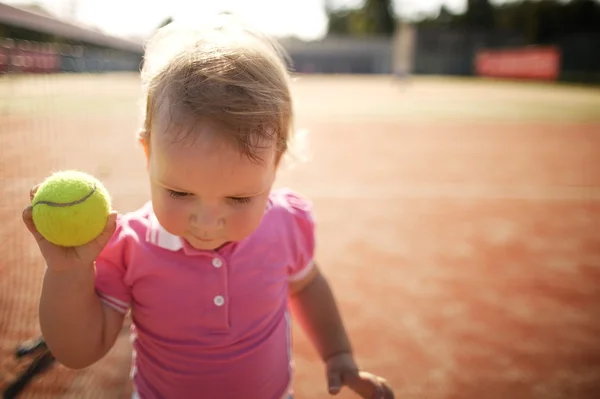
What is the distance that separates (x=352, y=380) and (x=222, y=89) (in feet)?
3.10

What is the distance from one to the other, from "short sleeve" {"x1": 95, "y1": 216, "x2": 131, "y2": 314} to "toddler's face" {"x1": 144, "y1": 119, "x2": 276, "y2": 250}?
18 cm

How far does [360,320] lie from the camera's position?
2.86 metres

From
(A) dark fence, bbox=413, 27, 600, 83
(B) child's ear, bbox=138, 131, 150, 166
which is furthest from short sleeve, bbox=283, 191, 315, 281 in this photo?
(A) dark fence, bbox=413, 27, 600, 83

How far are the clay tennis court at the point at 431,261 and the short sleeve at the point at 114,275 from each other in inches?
39.7

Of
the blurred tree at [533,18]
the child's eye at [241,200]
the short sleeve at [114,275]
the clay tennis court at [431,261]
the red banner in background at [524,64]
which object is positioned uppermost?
the blurred tree at [533,18]

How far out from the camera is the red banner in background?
35.6 m

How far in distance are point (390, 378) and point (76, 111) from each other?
1349 centimetres

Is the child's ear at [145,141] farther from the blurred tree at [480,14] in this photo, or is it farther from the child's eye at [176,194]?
the blurred tree at [480,14]

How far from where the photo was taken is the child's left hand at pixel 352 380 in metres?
1.47

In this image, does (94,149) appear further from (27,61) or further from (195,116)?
(195,116)

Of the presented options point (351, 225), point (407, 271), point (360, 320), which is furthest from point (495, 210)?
point (360, 320)

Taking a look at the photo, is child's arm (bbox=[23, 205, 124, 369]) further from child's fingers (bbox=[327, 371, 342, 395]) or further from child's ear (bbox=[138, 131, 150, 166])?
child's fingers (bbox=[327, 371, 342, 395])

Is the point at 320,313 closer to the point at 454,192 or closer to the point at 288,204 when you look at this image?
the point at 288,204

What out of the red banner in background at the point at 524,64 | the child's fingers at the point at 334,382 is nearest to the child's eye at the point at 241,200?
the child's fingers at the point at 334,382
